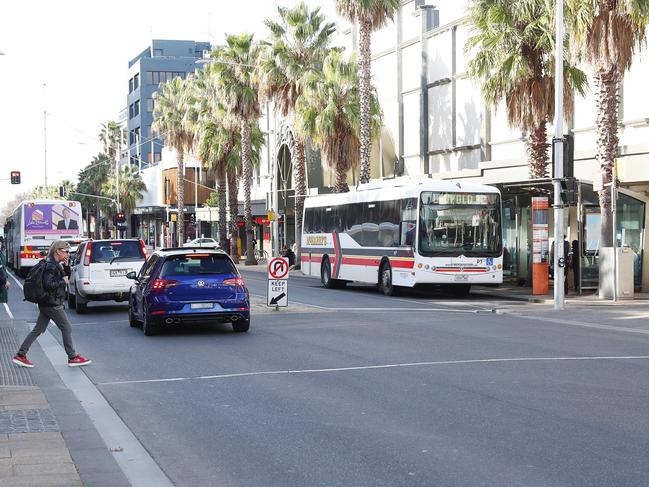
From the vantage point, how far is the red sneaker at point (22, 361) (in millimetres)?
13312

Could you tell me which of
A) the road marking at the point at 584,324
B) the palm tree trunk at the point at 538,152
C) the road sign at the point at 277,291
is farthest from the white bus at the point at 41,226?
the road marking at the point at 584,324

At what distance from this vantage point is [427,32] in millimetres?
45375

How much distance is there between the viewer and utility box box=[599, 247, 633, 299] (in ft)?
86.0

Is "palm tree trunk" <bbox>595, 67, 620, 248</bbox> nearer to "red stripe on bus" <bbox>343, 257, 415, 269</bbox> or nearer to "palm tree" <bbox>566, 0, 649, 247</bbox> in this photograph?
"palm tree" <bbox>566, 0, 649, 247</bbox>

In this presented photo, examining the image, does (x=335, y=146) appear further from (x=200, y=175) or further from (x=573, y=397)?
(x=200, y=175)

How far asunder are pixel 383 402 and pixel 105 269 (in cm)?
1483

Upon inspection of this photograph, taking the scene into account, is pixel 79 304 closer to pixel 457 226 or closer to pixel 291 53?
pixel 457 226

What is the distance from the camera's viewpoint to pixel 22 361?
1334 centimetres

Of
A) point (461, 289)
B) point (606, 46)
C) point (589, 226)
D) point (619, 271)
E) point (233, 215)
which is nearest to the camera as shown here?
point (606, 46)

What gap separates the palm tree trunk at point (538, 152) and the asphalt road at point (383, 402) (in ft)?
39.8

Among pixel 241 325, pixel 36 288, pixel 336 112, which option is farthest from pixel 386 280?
pixel 36 288

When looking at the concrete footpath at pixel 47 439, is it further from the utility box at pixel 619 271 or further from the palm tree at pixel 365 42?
the palm tree at pixel 365 42

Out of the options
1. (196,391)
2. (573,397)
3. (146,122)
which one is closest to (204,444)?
(196,391)

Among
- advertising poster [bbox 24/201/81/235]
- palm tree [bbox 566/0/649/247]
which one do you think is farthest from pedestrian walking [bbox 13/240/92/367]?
advertising poster [bbox 24/201/81/235]
